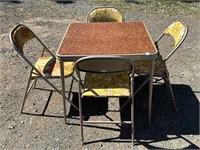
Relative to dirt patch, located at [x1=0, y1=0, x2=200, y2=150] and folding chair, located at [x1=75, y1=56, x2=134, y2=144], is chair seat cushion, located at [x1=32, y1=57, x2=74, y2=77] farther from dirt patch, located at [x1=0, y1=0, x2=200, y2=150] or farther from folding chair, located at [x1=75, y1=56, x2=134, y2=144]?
dirt patch, located at [x1=0, y1=0, x2=200, y2=150]

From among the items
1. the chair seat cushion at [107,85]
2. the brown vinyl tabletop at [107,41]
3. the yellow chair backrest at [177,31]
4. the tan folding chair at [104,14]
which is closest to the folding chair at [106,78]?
the chair seat cushion at [107,85]

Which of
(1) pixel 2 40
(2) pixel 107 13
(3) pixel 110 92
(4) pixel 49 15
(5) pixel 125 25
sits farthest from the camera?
(4) pixel 49 15

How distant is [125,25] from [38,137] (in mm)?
1685

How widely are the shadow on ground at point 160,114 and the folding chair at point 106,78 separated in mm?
295

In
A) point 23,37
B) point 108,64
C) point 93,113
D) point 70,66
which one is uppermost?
point 108,64

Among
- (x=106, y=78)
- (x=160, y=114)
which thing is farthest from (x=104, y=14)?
(x=160, y=114)

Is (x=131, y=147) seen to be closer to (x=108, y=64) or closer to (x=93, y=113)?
(x=93, y=113)

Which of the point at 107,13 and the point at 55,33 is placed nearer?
the point at 107,13

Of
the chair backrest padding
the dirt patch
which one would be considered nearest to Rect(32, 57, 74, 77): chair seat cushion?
the dirt patch

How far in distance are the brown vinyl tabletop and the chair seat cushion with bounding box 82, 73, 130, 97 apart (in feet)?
1.26

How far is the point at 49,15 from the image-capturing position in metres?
6.82

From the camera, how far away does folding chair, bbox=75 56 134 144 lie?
2.51m

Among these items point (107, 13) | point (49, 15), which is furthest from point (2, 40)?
point (107, 13)

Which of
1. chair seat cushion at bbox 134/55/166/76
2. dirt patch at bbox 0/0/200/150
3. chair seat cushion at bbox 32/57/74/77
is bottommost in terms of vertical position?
dirt patch at bbox 0/0/200/150
